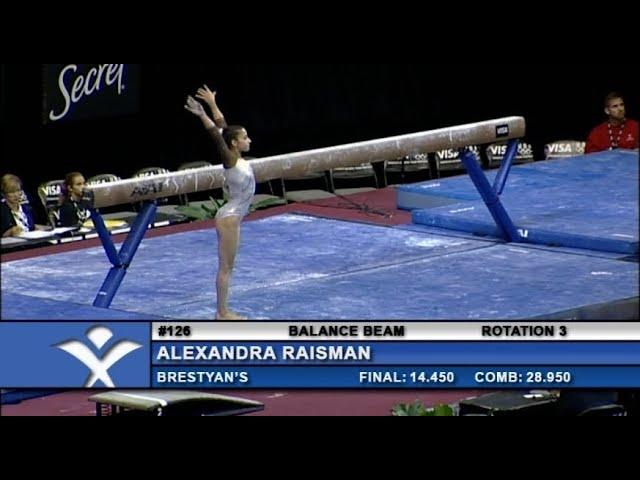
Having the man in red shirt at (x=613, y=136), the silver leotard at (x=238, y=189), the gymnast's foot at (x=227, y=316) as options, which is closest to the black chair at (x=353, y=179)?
the man in red shirt at (x=613, y=136)

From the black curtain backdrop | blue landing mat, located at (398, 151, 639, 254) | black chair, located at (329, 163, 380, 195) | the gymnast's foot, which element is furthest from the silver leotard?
black chair, located at (329, 163, 380, 195)

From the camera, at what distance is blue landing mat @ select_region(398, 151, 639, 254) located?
11.5 meters

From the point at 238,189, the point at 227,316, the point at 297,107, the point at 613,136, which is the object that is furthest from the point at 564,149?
the point at 227,316

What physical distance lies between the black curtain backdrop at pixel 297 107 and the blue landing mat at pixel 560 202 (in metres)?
1.23

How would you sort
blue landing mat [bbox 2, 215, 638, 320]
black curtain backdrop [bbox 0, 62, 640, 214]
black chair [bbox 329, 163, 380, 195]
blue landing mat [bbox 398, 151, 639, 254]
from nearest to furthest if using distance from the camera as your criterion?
blue landing mat [bbox 2, 215, 638, 320] → blue landing mat [bbox 398, 151, 639, 254] → black curtain backdrop [bbox 0, 62, 640, 214] → black chair [bbox 329, 163, 380, 195]

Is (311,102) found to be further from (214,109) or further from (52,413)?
(52,413)

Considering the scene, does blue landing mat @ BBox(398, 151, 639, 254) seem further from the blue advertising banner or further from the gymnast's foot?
the gymnast's foot

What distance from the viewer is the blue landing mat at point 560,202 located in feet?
37.8

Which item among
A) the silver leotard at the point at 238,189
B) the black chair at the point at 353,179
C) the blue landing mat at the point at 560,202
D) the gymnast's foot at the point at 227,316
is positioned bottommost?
the gymnast's foot at the point at 227,316

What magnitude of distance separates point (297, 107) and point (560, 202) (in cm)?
229

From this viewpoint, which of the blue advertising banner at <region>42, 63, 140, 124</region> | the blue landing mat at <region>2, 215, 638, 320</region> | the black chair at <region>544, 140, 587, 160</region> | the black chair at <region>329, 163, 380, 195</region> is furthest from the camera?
the black chair at <region>544, 140, 587, 160</region>

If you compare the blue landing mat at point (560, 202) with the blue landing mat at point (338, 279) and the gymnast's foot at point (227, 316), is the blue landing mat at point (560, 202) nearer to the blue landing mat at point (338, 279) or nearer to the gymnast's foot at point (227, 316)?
the blue landing mat at point (338, 279)

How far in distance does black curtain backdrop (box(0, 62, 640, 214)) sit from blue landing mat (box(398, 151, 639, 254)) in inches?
48.3

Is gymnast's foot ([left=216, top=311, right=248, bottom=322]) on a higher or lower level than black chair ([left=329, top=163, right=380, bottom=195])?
lower
